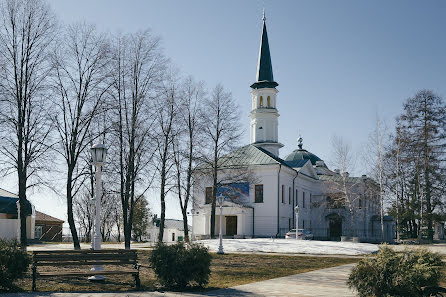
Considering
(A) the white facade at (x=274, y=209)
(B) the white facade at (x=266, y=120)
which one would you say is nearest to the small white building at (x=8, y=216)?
(A) the white facade at (x=274, y=209)

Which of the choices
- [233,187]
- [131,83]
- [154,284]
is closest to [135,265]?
[154,284]

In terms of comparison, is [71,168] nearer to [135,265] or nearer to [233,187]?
[135,265]

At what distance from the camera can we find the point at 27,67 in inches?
817

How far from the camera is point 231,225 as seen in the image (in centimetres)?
4750

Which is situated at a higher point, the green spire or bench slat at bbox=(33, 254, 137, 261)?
the green spire

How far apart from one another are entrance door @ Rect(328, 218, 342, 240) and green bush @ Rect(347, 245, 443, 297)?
4824 cm

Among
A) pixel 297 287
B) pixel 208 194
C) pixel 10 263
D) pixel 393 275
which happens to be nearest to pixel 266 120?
pixel 208 194

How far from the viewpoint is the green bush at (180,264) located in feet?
37.6

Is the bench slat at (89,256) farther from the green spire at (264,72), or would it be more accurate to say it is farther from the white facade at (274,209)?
the green spire at (264,72)

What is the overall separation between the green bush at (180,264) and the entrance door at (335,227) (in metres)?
47.0

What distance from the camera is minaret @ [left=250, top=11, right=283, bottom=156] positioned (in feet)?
178

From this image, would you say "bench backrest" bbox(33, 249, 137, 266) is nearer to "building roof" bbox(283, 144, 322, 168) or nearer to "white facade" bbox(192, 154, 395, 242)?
"white facade" bbox(192, 154, 395, 242)

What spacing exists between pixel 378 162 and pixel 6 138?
104 feet

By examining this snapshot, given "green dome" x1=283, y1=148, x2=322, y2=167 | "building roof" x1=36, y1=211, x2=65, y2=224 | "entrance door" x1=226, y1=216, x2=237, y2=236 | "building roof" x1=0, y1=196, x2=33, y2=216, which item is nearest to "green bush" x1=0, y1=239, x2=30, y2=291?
"building roof" x1=0, y1=196, x2=33, y2=216
